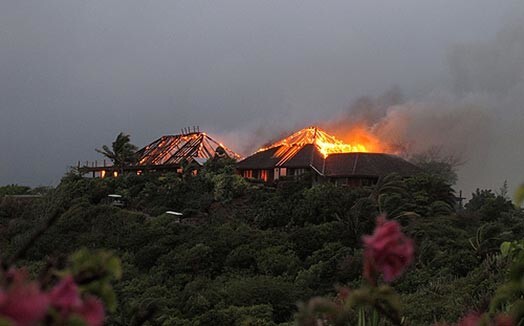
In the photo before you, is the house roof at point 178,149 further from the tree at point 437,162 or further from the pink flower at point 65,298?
the pink flower at point 65,298

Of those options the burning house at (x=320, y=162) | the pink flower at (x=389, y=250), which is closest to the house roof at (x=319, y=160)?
the burning house at (x=320, y=162)

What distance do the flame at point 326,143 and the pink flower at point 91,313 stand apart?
27.9 m

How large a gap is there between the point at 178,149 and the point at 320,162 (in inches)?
479

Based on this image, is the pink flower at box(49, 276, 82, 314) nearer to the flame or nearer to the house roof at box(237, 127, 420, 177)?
the house roof at box(237, 127, 420, 177)


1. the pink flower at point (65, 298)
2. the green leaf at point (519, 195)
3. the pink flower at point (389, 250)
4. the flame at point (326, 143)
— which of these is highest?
the flame at point (326, 143)

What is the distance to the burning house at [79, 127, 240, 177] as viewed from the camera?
32.3m

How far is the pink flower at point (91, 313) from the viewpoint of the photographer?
532 millimetres

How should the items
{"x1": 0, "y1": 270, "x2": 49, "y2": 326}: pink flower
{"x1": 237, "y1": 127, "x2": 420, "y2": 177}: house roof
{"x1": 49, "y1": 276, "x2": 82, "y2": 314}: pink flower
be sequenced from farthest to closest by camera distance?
1. {"x1": 237, "y1": 127, "x2": 420, "y2": 177}: house roof
2. {"x1": 49, "y1": 276, "x2": 82, "y2": 314}: pink flower
3. {"x1": 0, "y1": 270, "x2": 49, "y2": 326}: pink flower

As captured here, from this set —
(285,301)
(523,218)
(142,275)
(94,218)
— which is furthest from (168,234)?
(523,218)

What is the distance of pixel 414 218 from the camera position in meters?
15.1

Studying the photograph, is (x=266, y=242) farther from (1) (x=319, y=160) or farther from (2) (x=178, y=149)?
(2) (x=178, y=149)

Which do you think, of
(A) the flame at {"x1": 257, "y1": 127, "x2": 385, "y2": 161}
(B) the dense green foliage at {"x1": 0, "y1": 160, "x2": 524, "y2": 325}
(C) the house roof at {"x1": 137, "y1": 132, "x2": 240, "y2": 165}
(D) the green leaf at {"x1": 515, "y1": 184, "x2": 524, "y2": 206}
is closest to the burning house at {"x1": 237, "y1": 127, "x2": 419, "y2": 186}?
(A) the flame at {"x1": 257, "y1": 127, "x2": 385, "y2": 161}

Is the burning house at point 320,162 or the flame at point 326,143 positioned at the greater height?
the flame at point 326,143

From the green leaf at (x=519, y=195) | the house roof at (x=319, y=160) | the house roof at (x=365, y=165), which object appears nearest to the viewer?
the green leaf at (x=519, y=195)
